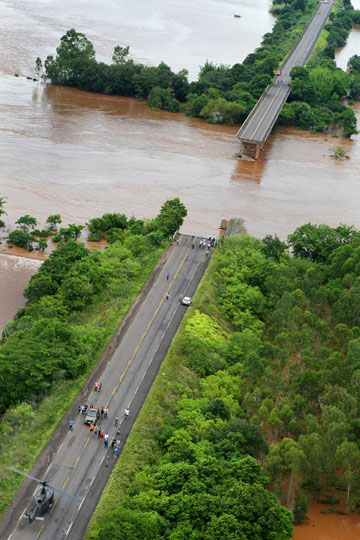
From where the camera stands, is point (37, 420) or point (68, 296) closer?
point (37, 420)

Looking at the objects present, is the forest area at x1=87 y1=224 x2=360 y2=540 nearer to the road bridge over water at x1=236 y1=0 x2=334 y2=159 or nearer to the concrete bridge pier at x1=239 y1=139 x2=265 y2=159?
the concrete bridge pier at x1=239 y1=139 x2=265 y2=159

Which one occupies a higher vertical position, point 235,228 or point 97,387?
point 235,228

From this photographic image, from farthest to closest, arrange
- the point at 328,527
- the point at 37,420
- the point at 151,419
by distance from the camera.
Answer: the point at 151,419, the point at 37,420, the point at 328,527

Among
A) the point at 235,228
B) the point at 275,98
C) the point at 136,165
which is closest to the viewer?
the point at 235,228

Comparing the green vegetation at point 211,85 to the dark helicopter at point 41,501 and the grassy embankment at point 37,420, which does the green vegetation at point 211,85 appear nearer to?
the grassy embankment at point 37,420

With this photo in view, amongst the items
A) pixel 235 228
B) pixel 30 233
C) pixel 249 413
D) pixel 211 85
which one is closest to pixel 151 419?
pixel 249 413

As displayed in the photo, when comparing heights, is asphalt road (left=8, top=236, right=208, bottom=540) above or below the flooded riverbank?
above

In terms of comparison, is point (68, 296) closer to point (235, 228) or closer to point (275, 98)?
point (235, 228)

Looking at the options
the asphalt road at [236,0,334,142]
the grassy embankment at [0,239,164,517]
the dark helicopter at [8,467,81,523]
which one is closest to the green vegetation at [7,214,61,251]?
the grassy embankment at [0,239,164,517]
